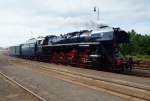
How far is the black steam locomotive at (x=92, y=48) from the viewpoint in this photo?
22.1m

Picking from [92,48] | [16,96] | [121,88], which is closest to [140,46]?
[92,48]

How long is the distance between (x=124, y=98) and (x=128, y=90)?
5.11 ft

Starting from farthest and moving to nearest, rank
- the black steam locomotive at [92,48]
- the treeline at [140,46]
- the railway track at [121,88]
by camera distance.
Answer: the treeline at [140,46] → the black steam locomotive at [92,48] → the railway track at [121,88]

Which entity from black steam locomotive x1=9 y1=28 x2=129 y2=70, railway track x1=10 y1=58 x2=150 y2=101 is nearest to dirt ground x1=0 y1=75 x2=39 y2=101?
railway track x1=10 y1=58 x2=150 y2=101

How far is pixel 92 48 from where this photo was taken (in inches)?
952

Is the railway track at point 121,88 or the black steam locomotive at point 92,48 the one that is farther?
the black steam locomotive at point 92,48

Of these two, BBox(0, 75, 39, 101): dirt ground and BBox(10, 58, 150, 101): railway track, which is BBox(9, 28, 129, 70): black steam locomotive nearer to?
BBox(10, 58, 150, 101): railway track

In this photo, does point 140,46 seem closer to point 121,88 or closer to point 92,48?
point 92,48

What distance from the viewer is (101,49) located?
2294cm

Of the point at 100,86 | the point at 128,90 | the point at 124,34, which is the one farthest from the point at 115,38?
the point at 128,90

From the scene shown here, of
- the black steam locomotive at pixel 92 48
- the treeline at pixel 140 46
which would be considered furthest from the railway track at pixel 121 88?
the treeline at pixel 140 46

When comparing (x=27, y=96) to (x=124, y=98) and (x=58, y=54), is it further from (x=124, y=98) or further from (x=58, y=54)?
(x=58, y=54)

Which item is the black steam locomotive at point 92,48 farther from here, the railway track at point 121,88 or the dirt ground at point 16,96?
the dirt ground at point 16,96

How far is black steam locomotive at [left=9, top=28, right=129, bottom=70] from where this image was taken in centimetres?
2211
